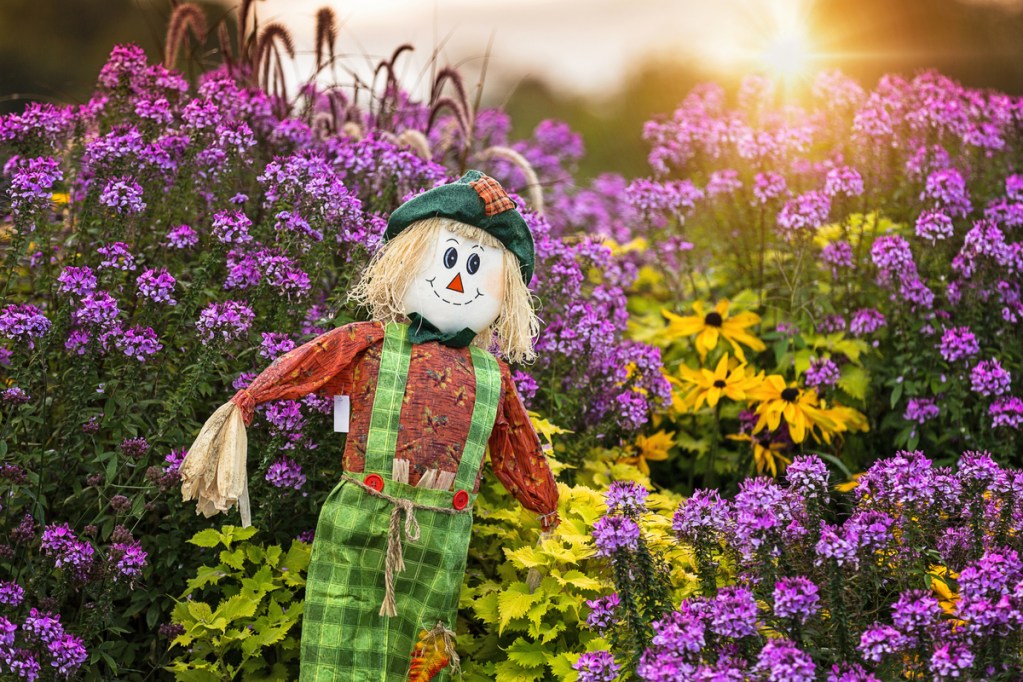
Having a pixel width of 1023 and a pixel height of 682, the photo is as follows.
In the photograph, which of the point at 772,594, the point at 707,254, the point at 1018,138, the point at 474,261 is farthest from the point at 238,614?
the point at 1018,138

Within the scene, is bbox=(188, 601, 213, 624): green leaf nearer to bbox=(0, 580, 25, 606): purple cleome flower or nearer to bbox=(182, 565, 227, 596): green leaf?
bbox=(182, 565, 227, 596): green leaf

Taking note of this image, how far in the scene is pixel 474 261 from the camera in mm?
3615

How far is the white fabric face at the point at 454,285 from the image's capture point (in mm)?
3566

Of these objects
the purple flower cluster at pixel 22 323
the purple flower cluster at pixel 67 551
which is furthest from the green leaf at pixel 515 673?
the purple flower cluster at pixel 22 323

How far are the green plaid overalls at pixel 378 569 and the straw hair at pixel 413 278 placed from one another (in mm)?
331

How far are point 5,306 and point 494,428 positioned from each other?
173cm

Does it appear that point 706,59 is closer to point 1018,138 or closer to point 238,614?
point 1018,138

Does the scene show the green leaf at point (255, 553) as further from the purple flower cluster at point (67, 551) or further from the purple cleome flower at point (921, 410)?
the purple cleome flower at point (921, 410)

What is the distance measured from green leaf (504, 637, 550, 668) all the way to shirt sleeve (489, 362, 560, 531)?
39 cm

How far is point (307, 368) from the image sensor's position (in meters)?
3.45

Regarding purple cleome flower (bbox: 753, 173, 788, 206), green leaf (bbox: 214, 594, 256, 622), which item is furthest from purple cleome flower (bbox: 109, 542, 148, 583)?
purple cleome flower (bbox: 753, 173, 788, 206)

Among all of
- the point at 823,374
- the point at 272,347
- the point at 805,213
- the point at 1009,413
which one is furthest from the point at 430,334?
the point at 1009,413

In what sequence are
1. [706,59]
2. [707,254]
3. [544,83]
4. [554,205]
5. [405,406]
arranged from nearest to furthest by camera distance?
[405,406], [707,254], [554,205], [706,59], [544,83]

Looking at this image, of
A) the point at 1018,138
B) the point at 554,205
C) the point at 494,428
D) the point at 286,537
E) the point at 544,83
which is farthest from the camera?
the point at 544,83
